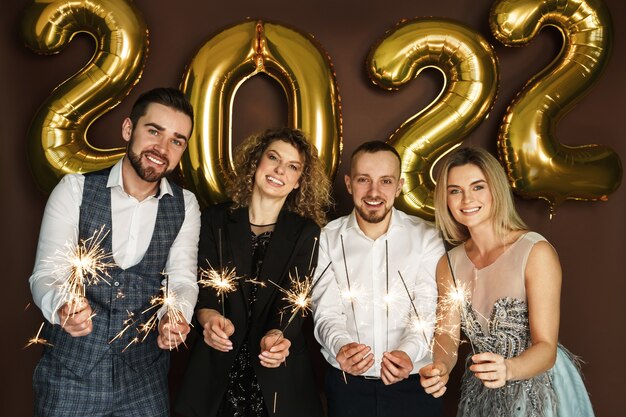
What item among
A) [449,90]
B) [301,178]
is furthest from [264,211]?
[449,90]

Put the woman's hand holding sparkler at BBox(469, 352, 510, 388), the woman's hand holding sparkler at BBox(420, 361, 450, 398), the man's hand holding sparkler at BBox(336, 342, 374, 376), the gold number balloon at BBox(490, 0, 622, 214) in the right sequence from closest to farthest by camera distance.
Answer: the woman's hand holding sparkler at BBox(469, 352, 510, 388), the woman's hand holding sparkler at BBox(420, 361, 450, 398), the man's hand holding sparkler at BBox(336, 342, 374, 376), the gold number balloon at BBox(490, 0, 622, 214)

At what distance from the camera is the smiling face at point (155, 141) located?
1.86 meters

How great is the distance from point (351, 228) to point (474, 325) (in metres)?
0.55

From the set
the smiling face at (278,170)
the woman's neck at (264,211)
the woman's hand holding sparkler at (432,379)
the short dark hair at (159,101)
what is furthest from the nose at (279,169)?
the woman's hand holding sparkler at (432,379)

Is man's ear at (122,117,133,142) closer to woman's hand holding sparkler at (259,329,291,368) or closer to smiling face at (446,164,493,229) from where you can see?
woman's hand holding sparkler at (259,329,291,368)

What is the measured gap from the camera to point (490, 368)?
4.63 feet

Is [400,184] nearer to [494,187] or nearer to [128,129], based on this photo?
[494,187]

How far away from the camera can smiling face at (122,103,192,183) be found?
73.3 inches

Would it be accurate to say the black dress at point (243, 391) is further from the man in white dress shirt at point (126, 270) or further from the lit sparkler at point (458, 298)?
the lit sparkler at point (458, 298)

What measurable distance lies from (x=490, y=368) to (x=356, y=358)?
1.25 ft

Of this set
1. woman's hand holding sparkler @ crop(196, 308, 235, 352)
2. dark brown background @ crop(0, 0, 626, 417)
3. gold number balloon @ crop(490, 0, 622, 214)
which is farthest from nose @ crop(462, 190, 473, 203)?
woman's hand holding sparkler @ crop(196, 308, 235, 352)

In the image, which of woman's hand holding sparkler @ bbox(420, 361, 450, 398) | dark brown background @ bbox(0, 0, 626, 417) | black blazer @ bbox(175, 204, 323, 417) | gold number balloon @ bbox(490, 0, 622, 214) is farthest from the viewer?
dark brown background @ bbox(0, 0, 626, 417)

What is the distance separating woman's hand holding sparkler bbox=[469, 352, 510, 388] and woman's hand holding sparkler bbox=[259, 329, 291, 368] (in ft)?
1.75

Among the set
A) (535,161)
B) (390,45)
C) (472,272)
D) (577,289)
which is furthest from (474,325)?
(390,45)
